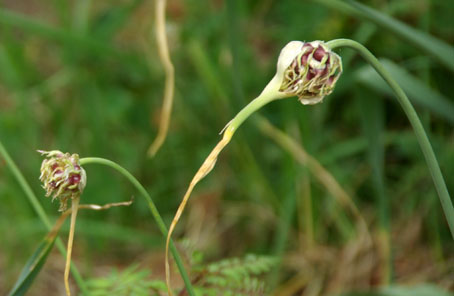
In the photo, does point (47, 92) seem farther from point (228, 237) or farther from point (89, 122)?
point (228, 237)

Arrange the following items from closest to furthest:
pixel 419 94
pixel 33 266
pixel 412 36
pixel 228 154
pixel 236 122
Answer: pixel 236 122, pixel 33 266, pixel 412 36, pixel 419 94, pixel 228 154

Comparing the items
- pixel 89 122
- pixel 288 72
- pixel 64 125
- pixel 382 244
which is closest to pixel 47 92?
pixel 64 125

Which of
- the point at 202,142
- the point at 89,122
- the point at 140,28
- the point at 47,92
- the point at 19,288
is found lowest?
the point at 19,288

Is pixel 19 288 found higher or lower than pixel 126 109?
lower

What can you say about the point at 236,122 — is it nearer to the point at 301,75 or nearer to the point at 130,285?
the point at 301,75

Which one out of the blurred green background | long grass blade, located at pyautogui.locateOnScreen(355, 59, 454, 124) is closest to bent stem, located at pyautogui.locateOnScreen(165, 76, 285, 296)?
long grass blade, located at pyautogui.locateOnScreen(355, 59, 454, 124)

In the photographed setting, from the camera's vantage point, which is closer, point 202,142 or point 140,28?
point 202,142

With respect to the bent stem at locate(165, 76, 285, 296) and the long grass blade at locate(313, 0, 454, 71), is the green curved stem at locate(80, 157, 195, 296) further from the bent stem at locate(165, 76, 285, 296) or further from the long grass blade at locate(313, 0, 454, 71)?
the long grass blade at locate(313, 0, 454, 71)

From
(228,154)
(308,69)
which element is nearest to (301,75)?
(308,69)
